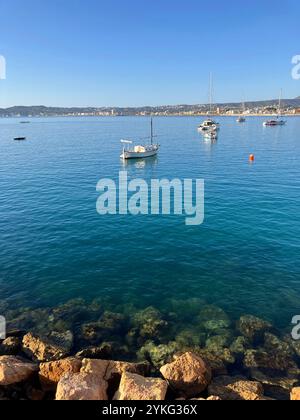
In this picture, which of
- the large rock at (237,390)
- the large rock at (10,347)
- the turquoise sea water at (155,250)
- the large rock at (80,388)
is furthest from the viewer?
the turquoise sea water at (155,250)

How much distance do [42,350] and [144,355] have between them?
5.64m

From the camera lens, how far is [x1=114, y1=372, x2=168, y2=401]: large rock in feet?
41.1

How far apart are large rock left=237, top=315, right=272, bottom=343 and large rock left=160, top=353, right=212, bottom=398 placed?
500cm

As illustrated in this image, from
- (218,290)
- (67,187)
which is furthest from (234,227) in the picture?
(67,187)

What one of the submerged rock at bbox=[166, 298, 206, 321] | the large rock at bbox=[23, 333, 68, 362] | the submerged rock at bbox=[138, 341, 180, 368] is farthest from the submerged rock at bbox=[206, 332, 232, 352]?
the large rock at bbox=[23, 333, 68, 362]

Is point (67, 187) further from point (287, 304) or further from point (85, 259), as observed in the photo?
point (287, 304)

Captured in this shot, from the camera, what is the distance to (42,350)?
54.1 ft

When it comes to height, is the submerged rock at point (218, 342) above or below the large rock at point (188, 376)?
below

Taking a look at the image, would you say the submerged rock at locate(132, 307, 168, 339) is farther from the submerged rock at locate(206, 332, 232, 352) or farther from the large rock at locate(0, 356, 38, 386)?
the large rock at locate(0, 356, 38, 386)

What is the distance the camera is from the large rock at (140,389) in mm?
12516

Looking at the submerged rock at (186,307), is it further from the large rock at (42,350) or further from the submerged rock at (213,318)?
the large rock at (42,350)

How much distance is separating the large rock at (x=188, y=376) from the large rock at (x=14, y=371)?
6.44 meters

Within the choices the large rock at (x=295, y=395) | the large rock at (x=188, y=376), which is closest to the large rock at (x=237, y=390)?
the large rock at (x=188, y=376)

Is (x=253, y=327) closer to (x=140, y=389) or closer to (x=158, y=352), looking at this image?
(x=158, y=352)
